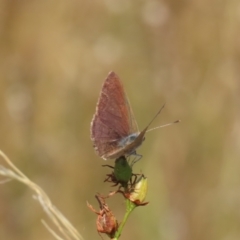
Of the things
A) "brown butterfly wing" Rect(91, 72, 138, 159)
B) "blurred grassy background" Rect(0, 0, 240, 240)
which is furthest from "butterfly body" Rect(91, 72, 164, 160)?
"blurred grassy background" Rect(0, 0, 240, 240)

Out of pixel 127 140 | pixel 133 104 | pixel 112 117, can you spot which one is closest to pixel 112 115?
pixel 112 117

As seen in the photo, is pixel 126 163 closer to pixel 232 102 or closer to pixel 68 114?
pixel 232 102

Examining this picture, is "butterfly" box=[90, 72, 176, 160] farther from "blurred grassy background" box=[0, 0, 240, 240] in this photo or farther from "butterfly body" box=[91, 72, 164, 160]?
"blurred grassy background" box=[0, 0, 240, 240]

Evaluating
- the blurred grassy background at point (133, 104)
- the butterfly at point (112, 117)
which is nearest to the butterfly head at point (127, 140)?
the butterfly at point (112, 117)

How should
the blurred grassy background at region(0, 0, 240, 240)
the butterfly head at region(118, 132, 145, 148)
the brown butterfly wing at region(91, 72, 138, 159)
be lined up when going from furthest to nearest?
the blurred grassy background at region(0, 0, 240, 240)
the brown butterfly wing at region(91, 72, 138, 159)
the butterfly head at region(118, 132, 145, 148)

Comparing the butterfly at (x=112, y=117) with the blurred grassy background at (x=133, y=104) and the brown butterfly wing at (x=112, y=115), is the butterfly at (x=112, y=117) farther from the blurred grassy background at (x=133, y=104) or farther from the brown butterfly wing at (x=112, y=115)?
the blurred grassy background at (x=133, y=104)

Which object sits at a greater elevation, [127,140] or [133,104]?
[127,140]

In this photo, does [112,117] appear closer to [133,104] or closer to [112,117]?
A: [112,117]
